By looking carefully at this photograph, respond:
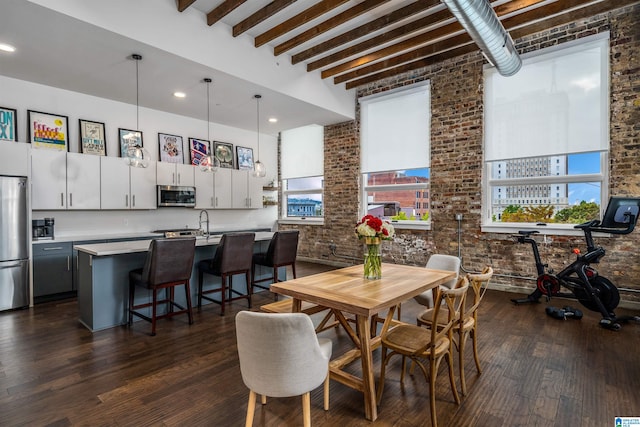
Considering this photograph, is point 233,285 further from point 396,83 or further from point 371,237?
point 396,83

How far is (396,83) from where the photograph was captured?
6.07 meters

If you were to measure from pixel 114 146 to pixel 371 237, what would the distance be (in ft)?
17.0

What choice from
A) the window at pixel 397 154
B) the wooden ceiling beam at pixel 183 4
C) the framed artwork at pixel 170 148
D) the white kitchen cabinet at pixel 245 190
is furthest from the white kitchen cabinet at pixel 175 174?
the window at pixel 397 154

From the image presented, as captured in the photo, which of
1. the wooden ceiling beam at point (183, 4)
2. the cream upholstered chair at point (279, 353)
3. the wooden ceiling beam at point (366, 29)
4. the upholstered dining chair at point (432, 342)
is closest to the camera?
the cream upholstered chair at point (279, 353)

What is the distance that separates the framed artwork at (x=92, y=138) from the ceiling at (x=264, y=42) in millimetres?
498

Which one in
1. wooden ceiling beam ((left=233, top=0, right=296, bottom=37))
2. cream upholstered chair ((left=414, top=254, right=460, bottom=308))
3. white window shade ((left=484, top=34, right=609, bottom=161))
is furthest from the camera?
white window shade ((left=484, top=34, right=609, bottom=161))

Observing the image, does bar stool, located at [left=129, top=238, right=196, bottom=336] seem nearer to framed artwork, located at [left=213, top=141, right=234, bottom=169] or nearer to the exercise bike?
framed artwork, located at [left=213, top=141, right=234, bottom=169]

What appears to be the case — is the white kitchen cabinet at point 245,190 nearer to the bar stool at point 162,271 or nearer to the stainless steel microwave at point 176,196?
the stainless steel microwave at point 176,196

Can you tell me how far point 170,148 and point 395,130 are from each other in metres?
4.27

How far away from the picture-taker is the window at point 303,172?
760 cm

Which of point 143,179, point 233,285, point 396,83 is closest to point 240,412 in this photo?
point 233,285

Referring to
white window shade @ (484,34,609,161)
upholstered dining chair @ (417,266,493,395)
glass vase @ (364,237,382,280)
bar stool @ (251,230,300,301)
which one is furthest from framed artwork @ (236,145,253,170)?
upholstered dining chair @ (417,266,493,395)

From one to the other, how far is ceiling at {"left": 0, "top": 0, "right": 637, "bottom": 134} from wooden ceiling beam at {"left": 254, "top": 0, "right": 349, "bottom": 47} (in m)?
0.01

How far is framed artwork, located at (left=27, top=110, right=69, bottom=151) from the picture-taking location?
191 inches
